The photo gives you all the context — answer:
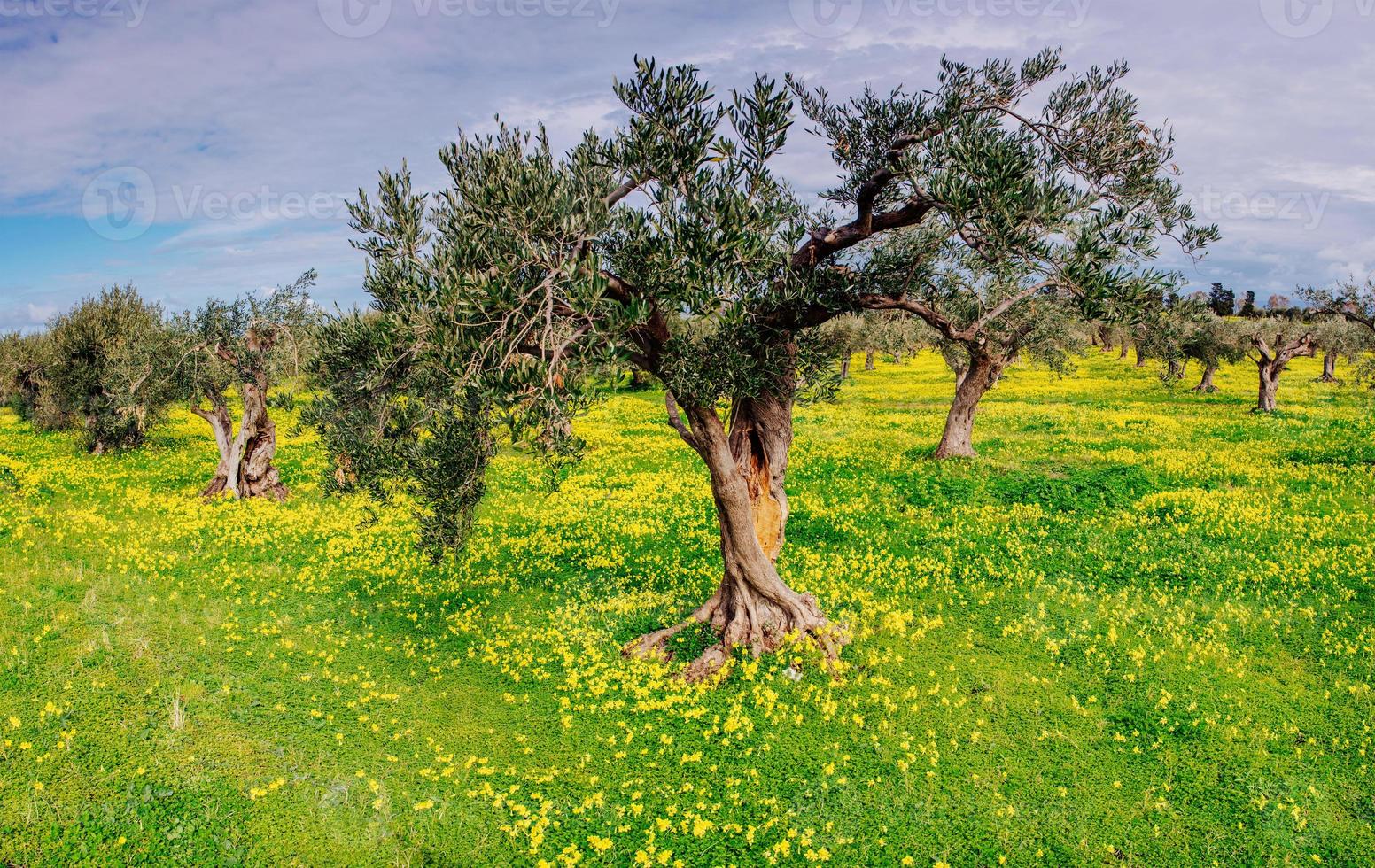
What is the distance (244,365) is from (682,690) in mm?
21302

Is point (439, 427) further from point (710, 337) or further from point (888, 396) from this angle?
point (888, 396)

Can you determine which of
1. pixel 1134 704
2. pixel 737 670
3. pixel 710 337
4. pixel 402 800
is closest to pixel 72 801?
pixel 402 800

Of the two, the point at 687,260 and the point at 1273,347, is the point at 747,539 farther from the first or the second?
the point at 1273,347

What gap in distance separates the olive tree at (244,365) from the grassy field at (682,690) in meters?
3.32

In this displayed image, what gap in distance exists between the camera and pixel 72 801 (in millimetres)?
9938

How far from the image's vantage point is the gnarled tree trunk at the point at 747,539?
1368 centimetres

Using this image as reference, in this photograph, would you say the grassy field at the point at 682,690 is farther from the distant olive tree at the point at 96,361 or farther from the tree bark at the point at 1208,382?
the tree bark at the point at 1208,382

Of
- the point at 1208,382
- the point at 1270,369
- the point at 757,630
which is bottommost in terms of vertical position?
the point at 757,630

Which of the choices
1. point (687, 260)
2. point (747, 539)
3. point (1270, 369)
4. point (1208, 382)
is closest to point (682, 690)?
point (747, 539)

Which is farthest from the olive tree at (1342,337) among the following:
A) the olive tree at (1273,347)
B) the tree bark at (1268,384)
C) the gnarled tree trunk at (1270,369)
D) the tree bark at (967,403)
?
the tree bark at (967,403)

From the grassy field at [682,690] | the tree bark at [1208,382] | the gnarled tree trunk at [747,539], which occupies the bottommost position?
the grassy field at [682,690]

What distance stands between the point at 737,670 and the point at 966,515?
12140 mm

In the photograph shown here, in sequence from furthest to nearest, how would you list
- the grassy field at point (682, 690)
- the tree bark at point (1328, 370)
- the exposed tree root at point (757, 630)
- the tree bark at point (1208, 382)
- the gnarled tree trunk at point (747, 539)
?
the tree bark at point (1328, 370) < the tree bark at point (1208, 382) < the exposed tree root at point (757, 630) < the gnarled tree trunk at point (747, 539) < the grassy field at point (682, 690)

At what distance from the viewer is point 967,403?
31.4 metres
